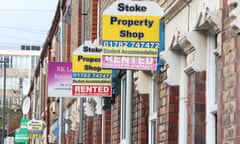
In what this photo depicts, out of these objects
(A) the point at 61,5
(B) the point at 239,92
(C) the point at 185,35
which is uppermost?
(A) the point at 61,5

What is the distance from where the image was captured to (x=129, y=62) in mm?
10195

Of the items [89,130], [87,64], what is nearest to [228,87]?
[87,64]

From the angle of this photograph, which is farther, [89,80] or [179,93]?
[89,80]

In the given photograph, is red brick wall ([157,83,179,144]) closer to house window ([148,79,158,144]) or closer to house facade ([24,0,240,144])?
house facade ([24,0,240,144])

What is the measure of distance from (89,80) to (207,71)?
7.33 m

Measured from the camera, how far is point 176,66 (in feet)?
37.6

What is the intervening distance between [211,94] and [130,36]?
4.22 ft

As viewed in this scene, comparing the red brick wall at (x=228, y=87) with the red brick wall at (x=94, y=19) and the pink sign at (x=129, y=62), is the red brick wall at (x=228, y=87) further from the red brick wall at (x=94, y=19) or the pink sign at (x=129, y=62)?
the red brick wall at (x=94, y=19)

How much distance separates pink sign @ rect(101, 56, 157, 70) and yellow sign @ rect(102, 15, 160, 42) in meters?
0.25

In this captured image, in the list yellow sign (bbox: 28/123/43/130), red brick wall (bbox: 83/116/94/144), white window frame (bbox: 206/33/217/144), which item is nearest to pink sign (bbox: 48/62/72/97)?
red brick wall (bbox: 83/116/94/144)

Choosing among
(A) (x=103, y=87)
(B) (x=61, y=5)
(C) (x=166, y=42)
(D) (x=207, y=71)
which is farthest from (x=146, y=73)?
(B) (x=61, y=5)

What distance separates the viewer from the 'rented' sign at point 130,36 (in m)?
10.2

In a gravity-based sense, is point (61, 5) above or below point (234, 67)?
above

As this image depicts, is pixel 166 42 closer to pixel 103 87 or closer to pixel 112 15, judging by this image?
pixel 112 15
